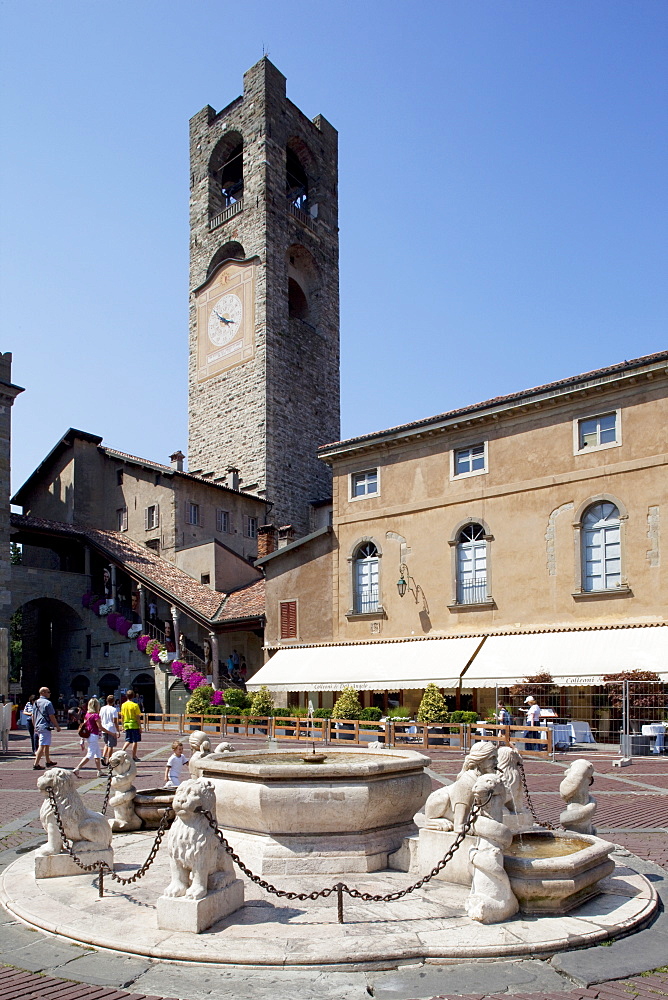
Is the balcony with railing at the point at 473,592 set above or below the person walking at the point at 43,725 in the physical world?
above

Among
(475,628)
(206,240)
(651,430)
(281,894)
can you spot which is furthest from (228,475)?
(281,894)

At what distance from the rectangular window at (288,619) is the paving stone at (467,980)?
23.9m

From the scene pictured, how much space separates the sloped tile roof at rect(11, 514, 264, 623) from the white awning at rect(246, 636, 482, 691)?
383cm

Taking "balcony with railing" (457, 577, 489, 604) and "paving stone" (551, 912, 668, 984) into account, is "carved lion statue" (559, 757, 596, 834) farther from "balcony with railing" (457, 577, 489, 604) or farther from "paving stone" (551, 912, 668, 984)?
"balcony with railing" (457, 577, 489, 604)

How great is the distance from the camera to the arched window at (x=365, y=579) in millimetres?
27750

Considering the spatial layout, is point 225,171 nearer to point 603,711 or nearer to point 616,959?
point 603,711

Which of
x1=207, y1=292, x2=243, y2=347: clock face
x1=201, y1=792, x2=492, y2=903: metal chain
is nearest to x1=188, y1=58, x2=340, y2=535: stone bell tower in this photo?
x1=207, y1=292, x2=243, y2=347: clock face

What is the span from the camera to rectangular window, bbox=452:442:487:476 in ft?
84.5

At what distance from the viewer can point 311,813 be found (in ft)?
25.1

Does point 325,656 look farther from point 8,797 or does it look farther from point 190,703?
point 8,797

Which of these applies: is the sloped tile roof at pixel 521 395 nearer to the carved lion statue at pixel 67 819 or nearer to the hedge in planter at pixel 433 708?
the hedge in planter at pixel 433 708

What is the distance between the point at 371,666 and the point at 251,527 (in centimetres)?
1850

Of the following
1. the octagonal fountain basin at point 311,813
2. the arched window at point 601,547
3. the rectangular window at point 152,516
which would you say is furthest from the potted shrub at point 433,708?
the rectangular window at point 152,516

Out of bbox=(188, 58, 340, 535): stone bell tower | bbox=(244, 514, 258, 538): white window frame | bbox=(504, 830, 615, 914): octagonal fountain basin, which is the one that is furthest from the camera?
bbox=(188, 58, 340, 535): stone bell tower
